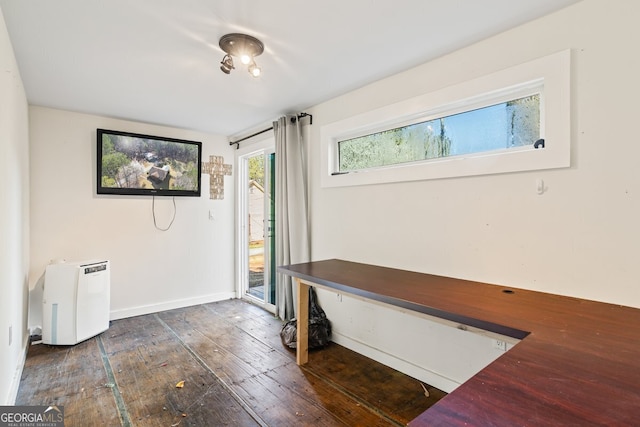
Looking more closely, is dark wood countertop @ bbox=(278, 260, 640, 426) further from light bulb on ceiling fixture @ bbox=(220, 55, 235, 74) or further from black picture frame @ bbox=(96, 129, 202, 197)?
black picture frame @ bbox=(96, 129, 202, 197)

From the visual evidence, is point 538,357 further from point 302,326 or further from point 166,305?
point 166,305

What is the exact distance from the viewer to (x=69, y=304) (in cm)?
300

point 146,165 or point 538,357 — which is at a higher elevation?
point 146,165

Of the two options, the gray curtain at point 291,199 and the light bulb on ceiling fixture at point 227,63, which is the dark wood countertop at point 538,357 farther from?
the light bulb on ceiling fixture at point 227,63

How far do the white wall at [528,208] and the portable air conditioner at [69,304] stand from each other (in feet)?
8.47

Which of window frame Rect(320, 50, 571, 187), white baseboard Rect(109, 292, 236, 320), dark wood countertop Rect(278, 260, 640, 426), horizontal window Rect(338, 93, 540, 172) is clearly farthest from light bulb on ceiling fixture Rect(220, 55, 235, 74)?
white baseboard Rect(109, 292, 236, 320)

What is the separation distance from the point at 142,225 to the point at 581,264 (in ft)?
13.7

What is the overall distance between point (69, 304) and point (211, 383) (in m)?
1.75

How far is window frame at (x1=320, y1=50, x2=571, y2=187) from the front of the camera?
1.69 m

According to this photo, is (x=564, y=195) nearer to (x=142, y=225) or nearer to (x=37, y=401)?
(x=37, y=401)

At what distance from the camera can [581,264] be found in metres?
1.64

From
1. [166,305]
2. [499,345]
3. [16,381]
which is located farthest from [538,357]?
[166,305]

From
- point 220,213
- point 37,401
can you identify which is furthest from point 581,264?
point 220,213

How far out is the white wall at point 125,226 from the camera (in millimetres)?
3320
